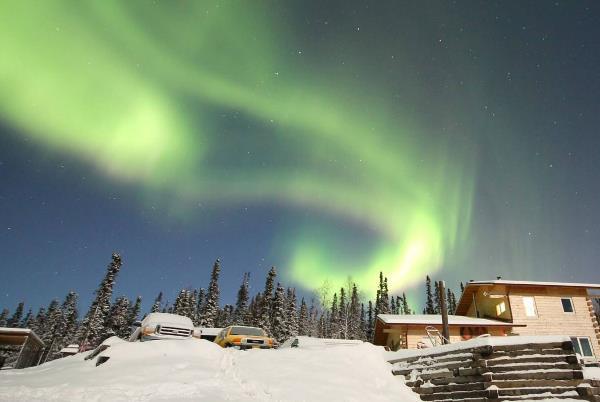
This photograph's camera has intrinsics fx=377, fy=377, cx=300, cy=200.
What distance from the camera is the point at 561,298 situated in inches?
1196

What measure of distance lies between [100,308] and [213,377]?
202 ft

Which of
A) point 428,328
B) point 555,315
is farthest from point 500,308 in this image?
point 428,328

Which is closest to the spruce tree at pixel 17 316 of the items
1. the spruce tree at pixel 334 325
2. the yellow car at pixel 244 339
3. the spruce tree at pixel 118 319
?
the spruce tree at pixel 118 319

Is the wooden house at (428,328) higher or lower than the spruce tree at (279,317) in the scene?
lower

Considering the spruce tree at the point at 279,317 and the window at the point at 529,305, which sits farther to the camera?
the spruce tree at the point at 279,317

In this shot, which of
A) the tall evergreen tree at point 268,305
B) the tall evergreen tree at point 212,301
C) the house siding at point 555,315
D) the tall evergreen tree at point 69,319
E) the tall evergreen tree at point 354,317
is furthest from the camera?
the tall evergreen tree at point 354,317

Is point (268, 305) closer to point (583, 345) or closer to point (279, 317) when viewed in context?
point (279, 317)

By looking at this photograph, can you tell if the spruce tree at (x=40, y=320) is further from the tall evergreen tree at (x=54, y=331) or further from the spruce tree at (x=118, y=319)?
A: the spruce tree at (x=118, y=319)

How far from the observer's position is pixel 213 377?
10500mm

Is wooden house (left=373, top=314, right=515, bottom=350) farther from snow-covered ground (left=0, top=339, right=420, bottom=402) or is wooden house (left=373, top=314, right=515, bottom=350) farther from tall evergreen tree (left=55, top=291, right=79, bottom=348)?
tall evergreen tree (left=55, top=291, right=79, bottom=348)

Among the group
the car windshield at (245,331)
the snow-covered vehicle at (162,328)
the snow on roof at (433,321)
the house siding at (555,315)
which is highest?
the house siding at (555,315)

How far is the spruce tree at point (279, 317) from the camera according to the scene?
5834 centimetres

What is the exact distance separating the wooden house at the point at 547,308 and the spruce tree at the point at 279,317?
114 ft

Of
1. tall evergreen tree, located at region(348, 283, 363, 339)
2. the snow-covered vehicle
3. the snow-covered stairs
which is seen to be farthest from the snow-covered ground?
tall evergreen tree, located at region(348, 283, 363, 339)
